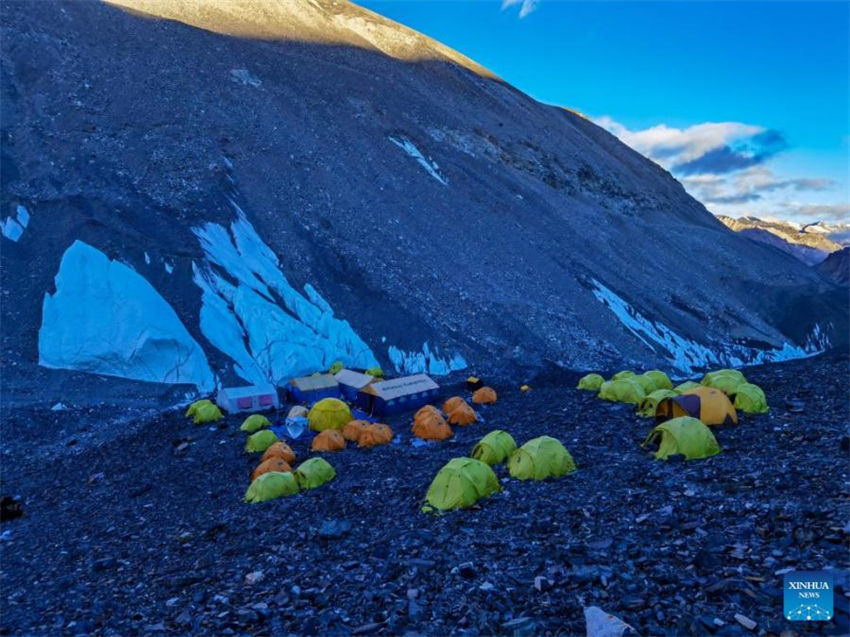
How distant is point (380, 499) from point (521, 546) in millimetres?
3680

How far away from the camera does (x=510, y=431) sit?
1609cm

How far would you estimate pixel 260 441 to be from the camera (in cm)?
1560

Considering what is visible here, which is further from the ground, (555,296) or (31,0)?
(31,0)

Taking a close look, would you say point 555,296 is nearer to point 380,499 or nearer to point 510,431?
point 510,431

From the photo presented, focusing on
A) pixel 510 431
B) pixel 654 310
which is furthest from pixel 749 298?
pixel 510 431

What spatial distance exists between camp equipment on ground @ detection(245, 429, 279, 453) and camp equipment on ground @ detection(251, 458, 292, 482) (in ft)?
6.62

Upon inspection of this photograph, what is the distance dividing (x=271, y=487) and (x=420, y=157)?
31.9 meters

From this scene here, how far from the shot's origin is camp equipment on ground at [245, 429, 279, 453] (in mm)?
15562

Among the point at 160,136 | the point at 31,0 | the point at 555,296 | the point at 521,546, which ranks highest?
the point at 31,0

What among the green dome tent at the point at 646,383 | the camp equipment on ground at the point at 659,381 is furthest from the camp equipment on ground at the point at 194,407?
the camp equipment on ground at the point at 659,381

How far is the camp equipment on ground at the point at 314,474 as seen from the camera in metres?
12.4

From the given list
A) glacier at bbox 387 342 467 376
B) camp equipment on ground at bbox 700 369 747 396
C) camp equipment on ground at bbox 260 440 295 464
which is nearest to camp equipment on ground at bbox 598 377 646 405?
camp equipment on ground at bbox 700 369 747 396

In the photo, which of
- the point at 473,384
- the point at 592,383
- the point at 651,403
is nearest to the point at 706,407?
the point at 651,403

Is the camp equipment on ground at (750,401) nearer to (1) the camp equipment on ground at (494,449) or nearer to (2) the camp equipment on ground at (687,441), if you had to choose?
(2) the camp equipment on ground at (687,441)
